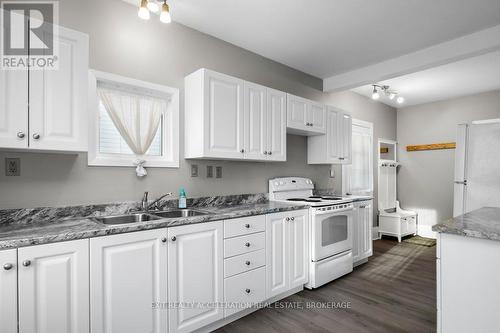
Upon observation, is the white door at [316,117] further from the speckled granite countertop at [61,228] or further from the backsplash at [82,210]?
the speckled granite countertop at [61,228]

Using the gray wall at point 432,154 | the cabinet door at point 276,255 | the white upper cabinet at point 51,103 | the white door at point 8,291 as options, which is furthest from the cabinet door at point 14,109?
the gray wall at point 432,154

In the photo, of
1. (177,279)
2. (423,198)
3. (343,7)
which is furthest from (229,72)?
(423,198)

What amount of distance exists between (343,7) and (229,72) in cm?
130

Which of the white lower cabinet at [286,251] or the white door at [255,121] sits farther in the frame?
the white door at [255,121]

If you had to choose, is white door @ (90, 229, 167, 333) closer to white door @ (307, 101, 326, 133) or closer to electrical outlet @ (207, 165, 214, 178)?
electrical outlet @ (207, 165, 214, 178)

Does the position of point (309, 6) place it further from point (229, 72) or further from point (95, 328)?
point (95, 328)

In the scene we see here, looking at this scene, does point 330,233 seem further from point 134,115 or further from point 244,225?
point 134,115

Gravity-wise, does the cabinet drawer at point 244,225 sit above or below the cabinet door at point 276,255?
above

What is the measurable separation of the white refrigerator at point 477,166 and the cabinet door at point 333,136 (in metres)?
1.65

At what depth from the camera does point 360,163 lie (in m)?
5.16

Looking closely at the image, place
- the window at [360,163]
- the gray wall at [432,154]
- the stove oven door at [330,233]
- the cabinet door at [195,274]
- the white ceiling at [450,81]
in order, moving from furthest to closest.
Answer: the gray wall at [432,154] < the window at [360,163] < the white ceiling at [450,81] < the stove oven door at [330,233] < the cabinet door at [195,274]

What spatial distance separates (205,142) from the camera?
2480 millimetres

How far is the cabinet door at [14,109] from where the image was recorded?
152 centimetres

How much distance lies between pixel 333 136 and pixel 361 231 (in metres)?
1.42
